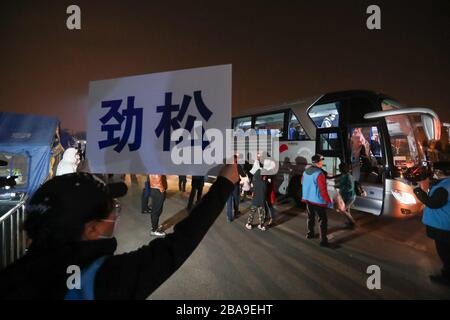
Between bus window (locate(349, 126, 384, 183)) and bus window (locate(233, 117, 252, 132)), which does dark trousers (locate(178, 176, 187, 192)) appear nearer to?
bus window (locate(233, 117, 252, 132))

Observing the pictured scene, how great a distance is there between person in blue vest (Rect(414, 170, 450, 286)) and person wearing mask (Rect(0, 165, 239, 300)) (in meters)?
4.12

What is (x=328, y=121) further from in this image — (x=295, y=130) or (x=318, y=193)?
(x=318, y=193)

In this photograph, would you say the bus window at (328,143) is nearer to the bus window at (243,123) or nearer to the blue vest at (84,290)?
the bus window at (243,123)

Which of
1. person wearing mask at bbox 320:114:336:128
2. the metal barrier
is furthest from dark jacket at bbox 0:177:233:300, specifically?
person wearing mask at bbox 320:114:336:128

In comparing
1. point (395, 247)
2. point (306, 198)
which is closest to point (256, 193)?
point (306, 198)

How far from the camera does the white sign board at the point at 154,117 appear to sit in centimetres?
165

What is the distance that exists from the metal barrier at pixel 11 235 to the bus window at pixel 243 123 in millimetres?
8370

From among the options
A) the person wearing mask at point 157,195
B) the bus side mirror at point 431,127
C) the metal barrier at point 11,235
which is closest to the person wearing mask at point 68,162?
the metal barrier at point 11,235

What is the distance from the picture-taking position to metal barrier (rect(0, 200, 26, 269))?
139 inches

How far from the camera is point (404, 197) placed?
19.7 ft

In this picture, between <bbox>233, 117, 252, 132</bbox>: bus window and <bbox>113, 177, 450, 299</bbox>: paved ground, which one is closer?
<bbox>113, 177, 450, 299</bbox>: paved ground

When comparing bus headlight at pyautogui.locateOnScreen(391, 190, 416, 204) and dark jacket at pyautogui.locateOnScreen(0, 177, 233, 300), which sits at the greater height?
dark jacket at pyautogui.locateOnScreen(0, 177, 233, 300)
